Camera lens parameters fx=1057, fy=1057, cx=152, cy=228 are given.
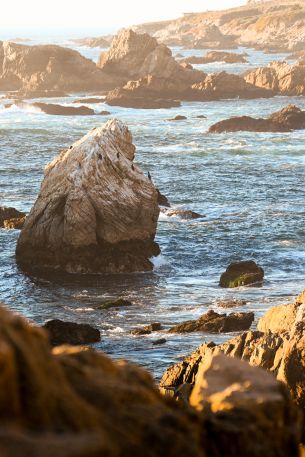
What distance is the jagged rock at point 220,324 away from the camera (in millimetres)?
39062

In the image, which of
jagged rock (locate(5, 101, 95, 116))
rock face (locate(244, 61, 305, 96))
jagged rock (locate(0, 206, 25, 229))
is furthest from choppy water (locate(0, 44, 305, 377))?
rock face (locate(244, 61, 305, 96))

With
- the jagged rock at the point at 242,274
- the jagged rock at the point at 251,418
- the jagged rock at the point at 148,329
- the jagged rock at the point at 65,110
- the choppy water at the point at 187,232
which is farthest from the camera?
the jagged rock at the point at 65,110

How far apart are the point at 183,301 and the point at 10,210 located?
63.1 feet

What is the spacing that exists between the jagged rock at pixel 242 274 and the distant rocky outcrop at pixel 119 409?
3875 cm

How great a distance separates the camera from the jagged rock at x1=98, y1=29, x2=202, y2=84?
158 m

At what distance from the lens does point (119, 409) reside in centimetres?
852

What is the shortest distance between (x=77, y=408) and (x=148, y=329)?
32694 mm

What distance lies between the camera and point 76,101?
455 feet

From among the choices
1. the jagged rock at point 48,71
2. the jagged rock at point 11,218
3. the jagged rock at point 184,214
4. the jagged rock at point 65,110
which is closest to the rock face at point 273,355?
the jagged rock at point 11,218

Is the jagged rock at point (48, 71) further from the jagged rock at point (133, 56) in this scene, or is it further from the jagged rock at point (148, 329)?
the jagged rock at point (148, 329)

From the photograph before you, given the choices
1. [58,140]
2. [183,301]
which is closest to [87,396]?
[183,301]

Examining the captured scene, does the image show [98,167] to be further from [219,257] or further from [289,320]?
[289,320]

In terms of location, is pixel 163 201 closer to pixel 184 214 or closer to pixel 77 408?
pixel 184 214

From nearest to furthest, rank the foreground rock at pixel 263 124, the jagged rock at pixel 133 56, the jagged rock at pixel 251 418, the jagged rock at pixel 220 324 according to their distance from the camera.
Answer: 1. the jagged rock at pixel 251 418
2. the jagged rock at pixel 220 324
3. the foreground rock at pixel 263 124
4. the jagged rock at pixel 133 56
